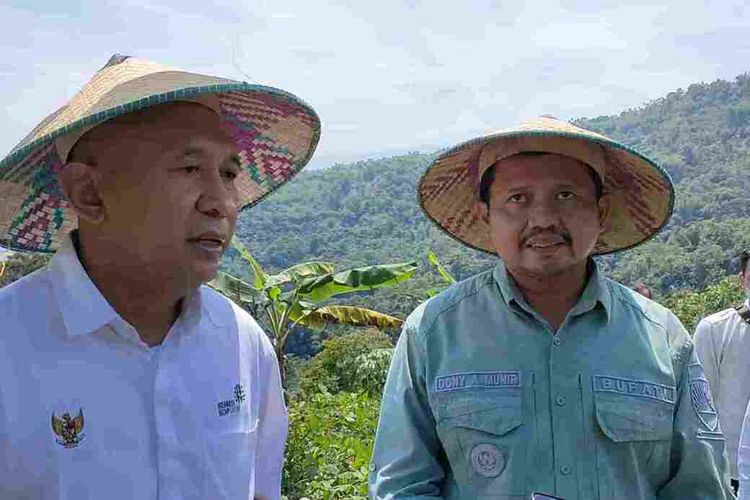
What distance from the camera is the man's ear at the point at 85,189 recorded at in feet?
5.00

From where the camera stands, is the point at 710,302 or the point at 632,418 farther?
the point at 710,302

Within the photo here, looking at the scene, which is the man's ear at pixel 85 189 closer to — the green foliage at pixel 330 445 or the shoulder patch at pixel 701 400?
the shoulder patch at pixel 701 400

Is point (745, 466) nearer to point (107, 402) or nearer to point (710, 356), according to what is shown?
point (710, 356)

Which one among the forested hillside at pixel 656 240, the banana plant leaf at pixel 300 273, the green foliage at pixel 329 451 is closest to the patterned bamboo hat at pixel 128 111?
the green foliage at pixel 329 451

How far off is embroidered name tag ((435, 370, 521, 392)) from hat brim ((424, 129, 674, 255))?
1.70 feet

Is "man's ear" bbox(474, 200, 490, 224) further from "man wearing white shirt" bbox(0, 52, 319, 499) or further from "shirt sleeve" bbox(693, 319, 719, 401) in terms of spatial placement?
"shirt sleeve" bbox(693, 319, 719, 401)

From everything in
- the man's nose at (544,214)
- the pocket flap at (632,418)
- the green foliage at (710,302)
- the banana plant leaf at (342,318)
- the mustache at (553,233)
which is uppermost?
the green foliage at (710,302)

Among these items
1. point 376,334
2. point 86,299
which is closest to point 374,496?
point 86,299

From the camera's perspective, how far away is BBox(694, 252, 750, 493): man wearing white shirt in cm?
376

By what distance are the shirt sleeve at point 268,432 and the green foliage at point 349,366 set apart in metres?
8.89

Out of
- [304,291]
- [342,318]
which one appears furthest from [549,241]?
[342,318]

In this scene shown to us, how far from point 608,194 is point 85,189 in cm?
126

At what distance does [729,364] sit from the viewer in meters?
3.81

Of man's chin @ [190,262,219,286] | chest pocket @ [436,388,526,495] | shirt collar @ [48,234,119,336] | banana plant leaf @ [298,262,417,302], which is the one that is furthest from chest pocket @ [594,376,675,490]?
banana plant leaf @ [298,262,417,302]
